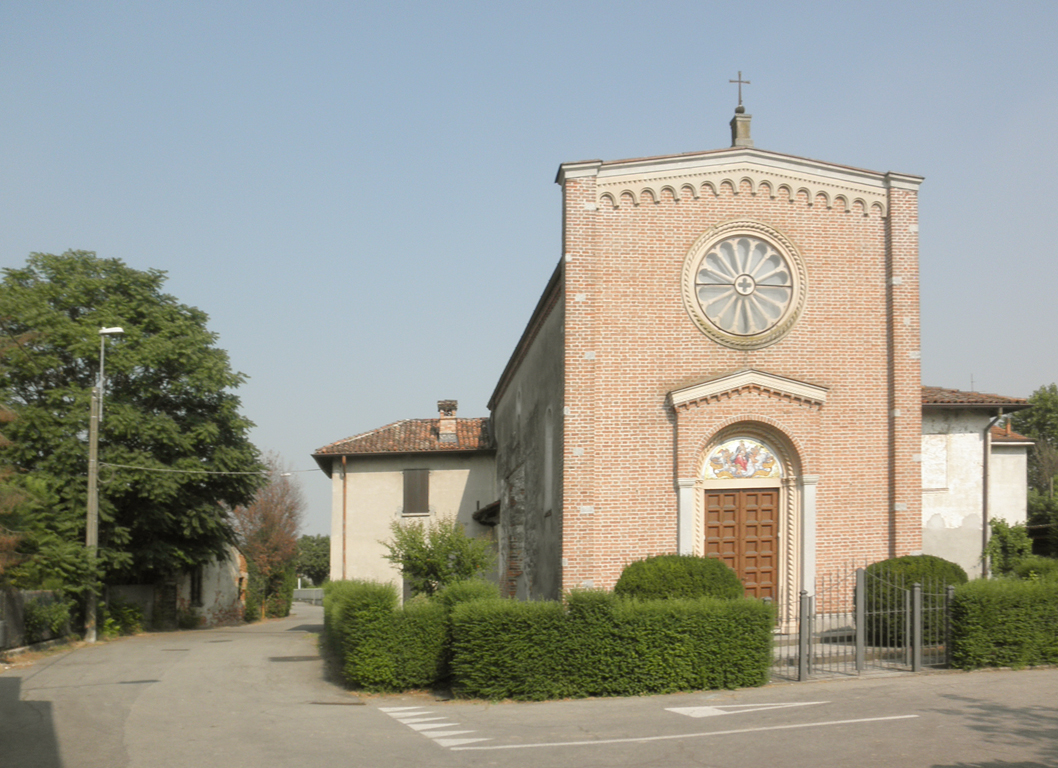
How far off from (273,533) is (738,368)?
4701cm

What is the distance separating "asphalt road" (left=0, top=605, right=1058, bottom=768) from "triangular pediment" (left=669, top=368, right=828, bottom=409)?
574 cm

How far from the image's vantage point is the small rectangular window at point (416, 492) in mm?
31453

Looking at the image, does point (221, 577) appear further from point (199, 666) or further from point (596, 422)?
point (596, 422)

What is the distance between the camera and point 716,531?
17.0 metres

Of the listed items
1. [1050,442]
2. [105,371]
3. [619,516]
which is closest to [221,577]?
[105,371]

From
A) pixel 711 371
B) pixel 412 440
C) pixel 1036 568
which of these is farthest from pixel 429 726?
pixel 412 440

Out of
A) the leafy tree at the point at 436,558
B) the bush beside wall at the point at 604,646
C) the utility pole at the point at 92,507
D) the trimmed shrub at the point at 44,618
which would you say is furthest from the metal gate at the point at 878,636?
the utility pole at the point at 92,507

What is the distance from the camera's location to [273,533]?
58.7m

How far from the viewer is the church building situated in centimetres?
1662

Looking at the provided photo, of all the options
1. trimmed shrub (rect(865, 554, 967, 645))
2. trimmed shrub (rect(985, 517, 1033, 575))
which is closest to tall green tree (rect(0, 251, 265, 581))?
trimmed shrub (rect(865, 554, 967, 645))

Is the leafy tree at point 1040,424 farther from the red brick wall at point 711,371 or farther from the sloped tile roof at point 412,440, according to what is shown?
the red brick wall at point 711,371

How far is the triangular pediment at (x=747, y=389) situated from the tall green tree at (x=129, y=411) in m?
16.7

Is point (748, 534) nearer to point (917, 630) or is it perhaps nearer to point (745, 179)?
point (917, 630)

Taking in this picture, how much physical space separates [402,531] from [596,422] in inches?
165
